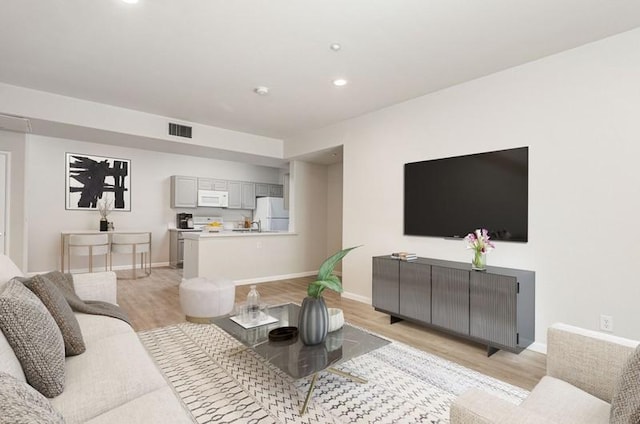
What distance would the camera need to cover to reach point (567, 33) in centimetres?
258

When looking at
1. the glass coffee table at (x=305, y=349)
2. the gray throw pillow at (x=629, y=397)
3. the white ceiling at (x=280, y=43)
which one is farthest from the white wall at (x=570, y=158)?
the gray throw pillow at (x=629, y=397)

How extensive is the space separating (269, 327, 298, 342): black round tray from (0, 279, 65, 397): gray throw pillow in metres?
1.14

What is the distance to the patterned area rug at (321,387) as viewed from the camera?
6.22ft

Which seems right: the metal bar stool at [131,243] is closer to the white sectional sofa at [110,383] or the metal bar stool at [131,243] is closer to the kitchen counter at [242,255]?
the kitchen counter at [242,255]

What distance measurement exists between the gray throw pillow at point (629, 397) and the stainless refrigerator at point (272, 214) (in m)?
6.91

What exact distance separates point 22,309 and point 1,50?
9.87ft

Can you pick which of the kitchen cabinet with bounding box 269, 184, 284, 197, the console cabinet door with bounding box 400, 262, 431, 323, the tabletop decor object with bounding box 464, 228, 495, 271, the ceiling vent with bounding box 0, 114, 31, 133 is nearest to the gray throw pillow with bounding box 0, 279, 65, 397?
the console cabinet door with bounding box 400, 262, 431, 323

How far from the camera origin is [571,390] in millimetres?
1370

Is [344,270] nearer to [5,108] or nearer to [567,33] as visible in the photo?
[567,33]

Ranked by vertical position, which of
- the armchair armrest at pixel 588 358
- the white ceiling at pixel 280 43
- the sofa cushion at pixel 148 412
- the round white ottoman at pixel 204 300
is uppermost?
the white ceiling at pixel 280 43

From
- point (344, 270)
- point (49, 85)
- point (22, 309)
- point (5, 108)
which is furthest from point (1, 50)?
point (344, 270)

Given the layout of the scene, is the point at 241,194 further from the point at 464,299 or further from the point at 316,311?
the point at 316,311

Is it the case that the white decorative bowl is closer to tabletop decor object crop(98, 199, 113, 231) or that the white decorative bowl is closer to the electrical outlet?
the electrical outlet

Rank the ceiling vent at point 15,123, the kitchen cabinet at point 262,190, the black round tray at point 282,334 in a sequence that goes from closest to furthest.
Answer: the black round tray at point 282,334 → the ceiling vent at point 15,123 → the kitchen cabinet at point 262,190
